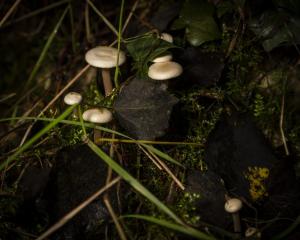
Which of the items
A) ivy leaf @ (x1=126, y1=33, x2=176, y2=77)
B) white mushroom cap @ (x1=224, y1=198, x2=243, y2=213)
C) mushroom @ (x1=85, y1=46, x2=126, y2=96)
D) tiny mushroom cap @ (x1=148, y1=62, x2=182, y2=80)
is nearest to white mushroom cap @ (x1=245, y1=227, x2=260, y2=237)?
white mushroom cap @ (x1=224, y1=198, x2=243, y2=213)

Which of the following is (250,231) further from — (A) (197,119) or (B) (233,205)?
(A) (197,119)

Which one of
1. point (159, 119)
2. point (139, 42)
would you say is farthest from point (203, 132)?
point (139, 42)

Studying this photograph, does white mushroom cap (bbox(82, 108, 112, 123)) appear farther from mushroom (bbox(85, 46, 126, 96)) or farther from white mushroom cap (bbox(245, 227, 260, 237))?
white mushroom cap (bbox(245, 227, 260, 237))

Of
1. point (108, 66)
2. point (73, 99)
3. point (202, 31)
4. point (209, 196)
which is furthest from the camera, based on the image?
point (202, 31)

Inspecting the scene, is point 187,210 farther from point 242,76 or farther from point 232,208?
point 242,76

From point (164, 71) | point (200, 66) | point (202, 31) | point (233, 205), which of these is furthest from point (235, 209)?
point (202, 31)
